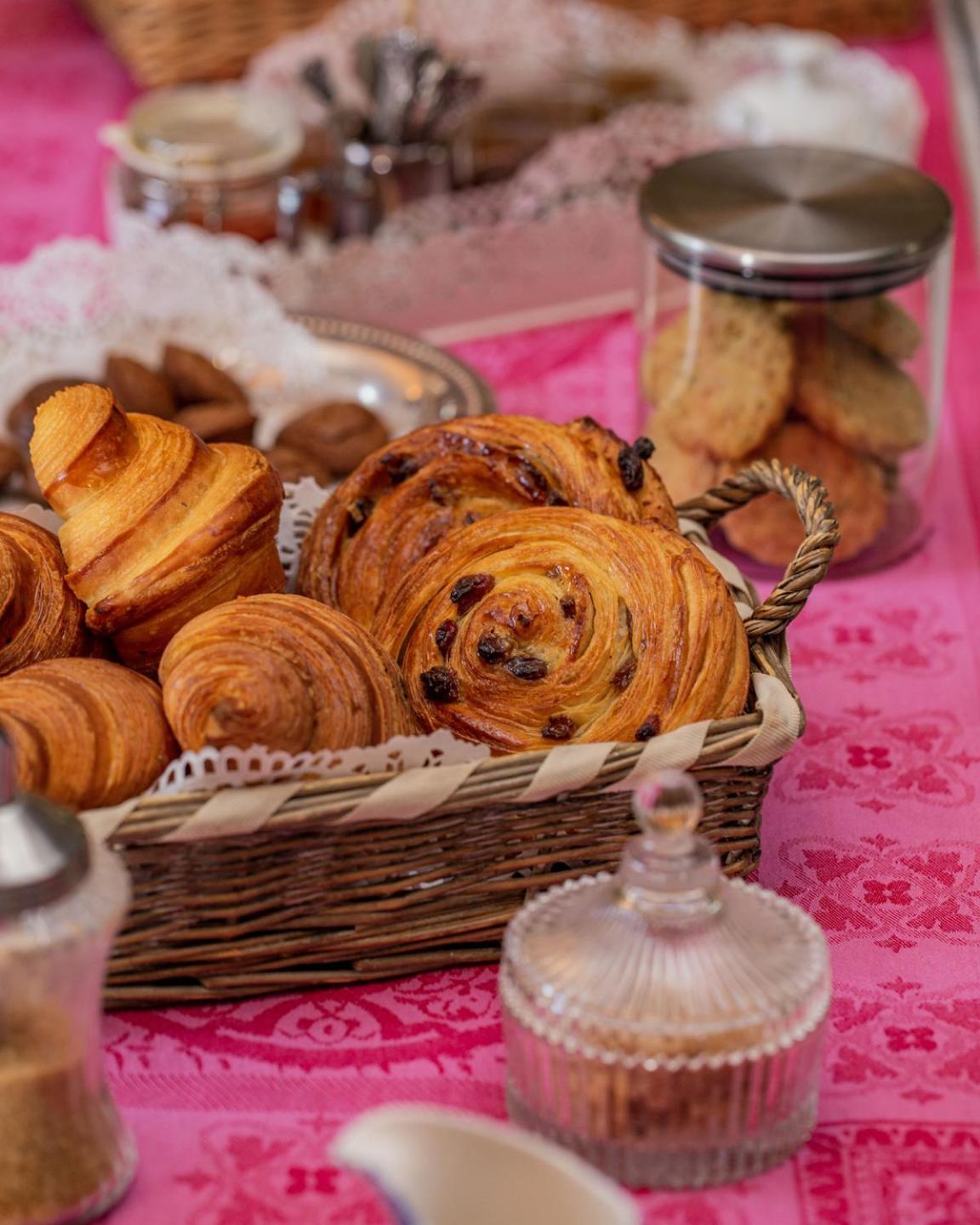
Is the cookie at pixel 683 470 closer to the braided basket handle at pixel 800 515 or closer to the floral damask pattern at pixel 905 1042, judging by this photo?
the braided basket handle at pixel 800 515

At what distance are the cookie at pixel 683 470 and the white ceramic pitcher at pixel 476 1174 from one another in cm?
74

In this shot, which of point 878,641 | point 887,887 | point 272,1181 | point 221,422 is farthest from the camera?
point 221,422

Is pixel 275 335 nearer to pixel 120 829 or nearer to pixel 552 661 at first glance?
pixel 552 661

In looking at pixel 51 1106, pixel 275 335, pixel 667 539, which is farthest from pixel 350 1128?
pixel 275 335

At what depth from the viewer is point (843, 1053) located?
2.72 feet

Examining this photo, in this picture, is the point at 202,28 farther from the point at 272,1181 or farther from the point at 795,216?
the point at 272,1181

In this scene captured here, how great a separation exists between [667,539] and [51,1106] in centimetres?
43

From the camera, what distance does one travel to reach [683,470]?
1.33 meters

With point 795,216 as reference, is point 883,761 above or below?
below

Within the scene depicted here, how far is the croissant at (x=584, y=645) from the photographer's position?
87 centimetres

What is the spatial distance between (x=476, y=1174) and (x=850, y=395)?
32.5 inches

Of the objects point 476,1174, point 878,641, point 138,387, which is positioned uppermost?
point 476,1174

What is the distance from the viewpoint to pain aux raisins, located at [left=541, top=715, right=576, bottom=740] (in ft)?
2.86

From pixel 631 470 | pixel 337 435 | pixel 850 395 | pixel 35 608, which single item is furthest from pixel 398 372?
pixel 35 608
